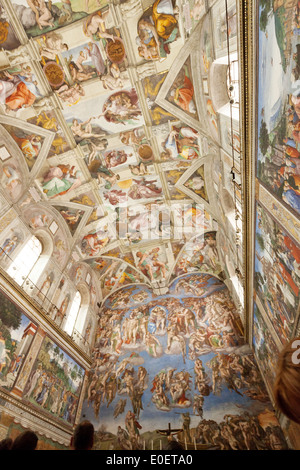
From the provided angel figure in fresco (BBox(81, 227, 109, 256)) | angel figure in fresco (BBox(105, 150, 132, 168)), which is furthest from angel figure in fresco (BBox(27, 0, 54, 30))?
angel figure in fresco (BBox(81, 227, 109, 256))

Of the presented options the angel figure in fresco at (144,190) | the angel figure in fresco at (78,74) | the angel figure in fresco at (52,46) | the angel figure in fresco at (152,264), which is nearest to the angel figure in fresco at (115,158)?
the angel figure in fresco at (144,190)

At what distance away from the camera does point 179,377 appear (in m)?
11.9

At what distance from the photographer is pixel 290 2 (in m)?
3.58

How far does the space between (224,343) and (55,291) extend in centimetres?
848

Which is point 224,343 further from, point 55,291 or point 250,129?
point 250,129

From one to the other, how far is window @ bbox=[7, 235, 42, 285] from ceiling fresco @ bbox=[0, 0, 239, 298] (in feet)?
2.56

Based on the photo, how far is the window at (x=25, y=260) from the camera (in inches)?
380

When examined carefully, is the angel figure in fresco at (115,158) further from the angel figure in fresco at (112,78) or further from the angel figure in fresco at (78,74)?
the angel figure in fresco at (78,74)

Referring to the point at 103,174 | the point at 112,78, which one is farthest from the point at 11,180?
the point at 112,78

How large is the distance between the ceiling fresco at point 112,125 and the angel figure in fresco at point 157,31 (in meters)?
0.03

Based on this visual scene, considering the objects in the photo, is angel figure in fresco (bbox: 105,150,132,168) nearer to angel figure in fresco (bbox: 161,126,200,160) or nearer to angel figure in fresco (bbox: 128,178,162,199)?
angel figure in fresco (bbox: 128,178,162,199)

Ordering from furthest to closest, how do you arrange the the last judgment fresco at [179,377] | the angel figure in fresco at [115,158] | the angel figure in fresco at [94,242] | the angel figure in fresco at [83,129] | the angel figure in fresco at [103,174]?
the angel figure in fresco at [94,242]
the angel figure in fresco at [103,174]
the angel figure in fresco at [115,158]
the angel figure in fresco at [83,129]
the the last judgment fresco at [179,377]

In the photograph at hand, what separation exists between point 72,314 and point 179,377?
20.5ft

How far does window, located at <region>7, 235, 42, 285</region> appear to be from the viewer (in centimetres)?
965
